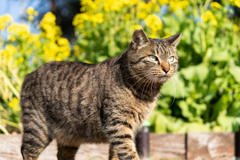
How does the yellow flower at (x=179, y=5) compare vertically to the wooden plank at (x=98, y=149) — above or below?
above

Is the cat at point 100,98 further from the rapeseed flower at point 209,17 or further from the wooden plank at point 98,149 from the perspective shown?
the rapeseed flower at point 209,17

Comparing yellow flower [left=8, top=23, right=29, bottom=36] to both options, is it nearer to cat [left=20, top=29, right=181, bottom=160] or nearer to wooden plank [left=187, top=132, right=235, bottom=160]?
cat [left=20, top=29, right=181, bottom=160]

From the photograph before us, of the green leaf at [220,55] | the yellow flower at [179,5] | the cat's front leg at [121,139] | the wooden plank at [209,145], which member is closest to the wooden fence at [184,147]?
the wooden plank at [209,145]

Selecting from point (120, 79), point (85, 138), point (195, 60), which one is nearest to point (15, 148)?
point (85, 138)

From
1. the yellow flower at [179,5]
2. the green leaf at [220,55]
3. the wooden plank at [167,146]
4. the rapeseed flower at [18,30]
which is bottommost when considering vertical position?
the wooden plank at [167,146]

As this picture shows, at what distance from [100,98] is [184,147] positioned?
1.61 meters

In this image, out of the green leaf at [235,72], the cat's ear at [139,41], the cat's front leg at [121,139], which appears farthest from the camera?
the green leaf at [235,72]

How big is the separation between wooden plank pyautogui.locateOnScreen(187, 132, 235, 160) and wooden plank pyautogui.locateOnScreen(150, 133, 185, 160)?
0.10 metres

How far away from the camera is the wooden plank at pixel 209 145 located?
336cm

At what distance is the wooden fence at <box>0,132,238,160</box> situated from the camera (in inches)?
132

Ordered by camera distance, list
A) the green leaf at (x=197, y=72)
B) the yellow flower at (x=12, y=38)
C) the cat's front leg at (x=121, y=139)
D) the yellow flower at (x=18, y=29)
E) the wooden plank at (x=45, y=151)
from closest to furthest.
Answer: the cat's front leg at (x=121, y=139) → the wooden plank at (x=45, y=151) → the green leaf at (x=197, y=72) → the yellow flower at (x=18, y=29) → the yellow flower at (x=12, y=38)

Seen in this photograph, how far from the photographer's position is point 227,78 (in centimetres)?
380

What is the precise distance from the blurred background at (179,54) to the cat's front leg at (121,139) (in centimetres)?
146

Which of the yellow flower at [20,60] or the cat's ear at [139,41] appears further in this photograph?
the yellow flower at [20,60]
